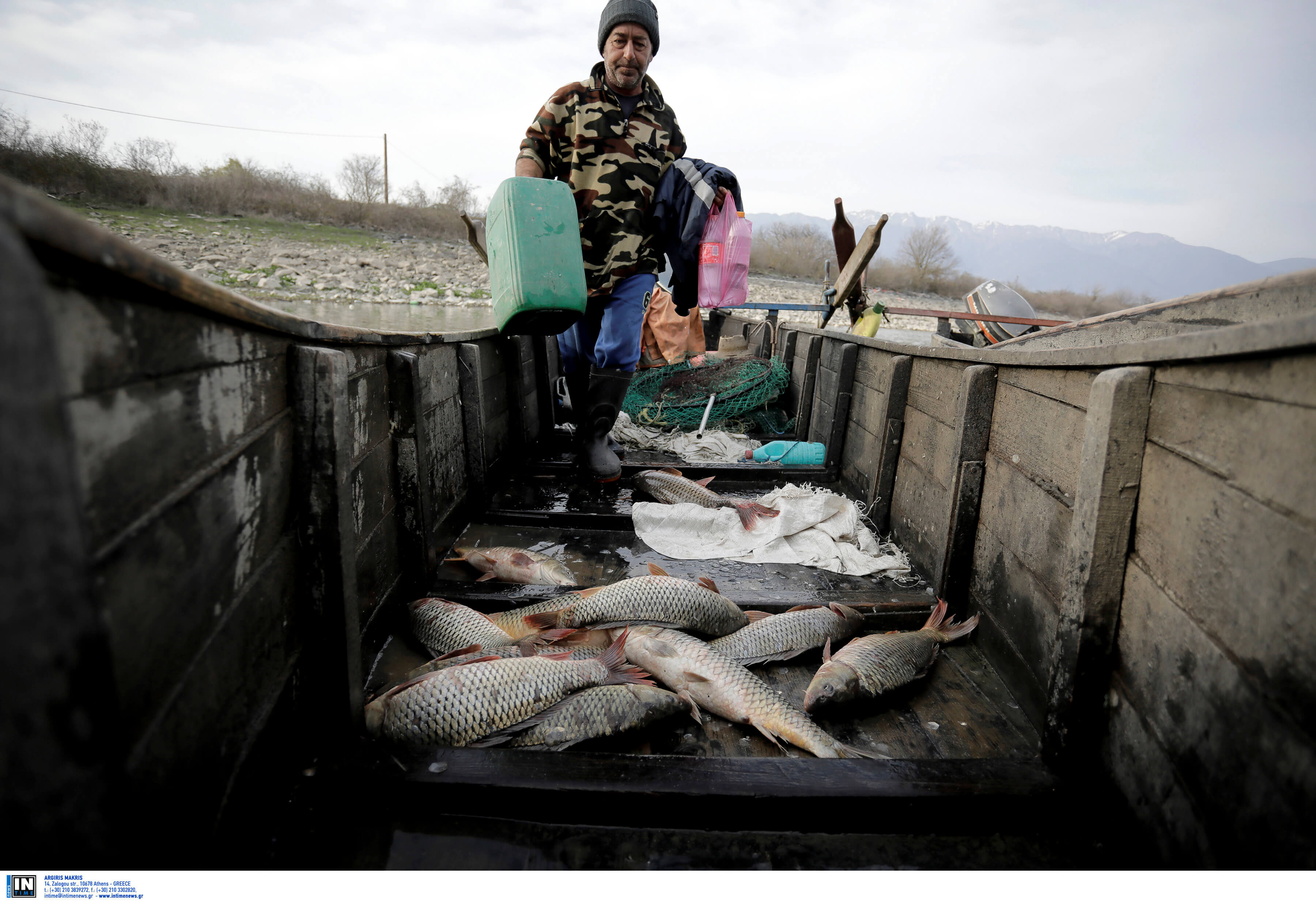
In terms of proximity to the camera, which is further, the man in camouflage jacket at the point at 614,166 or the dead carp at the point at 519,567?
the man in camouflage jacket at the point at 614,166

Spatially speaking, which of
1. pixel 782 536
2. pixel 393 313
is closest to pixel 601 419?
pixel 782 536

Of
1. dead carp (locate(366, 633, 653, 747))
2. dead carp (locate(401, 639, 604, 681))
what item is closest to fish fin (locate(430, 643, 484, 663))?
dead carp (locate(401, 639, 604, 681))

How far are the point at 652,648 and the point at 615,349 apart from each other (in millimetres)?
2569

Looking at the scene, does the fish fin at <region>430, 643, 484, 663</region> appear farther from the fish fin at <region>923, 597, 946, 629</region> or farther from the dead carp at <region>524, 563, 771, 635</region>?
the fish fin at <region>923, 597, 946, 629</region>

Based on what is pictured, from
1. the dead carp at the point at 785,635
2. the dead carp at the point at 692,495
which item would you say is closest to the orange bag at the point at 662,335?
the dead carp at the point at 692,495

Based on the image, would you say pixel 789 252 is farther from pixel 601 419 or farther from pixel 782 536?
pixel 782 536

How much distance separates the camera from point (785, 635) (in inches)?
102

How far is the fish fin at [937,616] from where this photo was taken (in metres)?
2.67

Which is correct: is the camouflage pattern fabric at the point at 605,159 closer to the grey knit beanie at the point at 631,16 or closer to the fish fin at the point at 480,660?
the grey knit beanie at the point at 631,16

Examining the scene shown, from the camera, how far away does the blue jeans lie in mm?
4434

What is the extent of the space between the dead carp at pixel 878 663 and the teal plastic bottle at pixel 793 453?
7.78ft

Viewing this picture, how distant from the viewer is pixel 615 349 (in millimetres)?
4473
